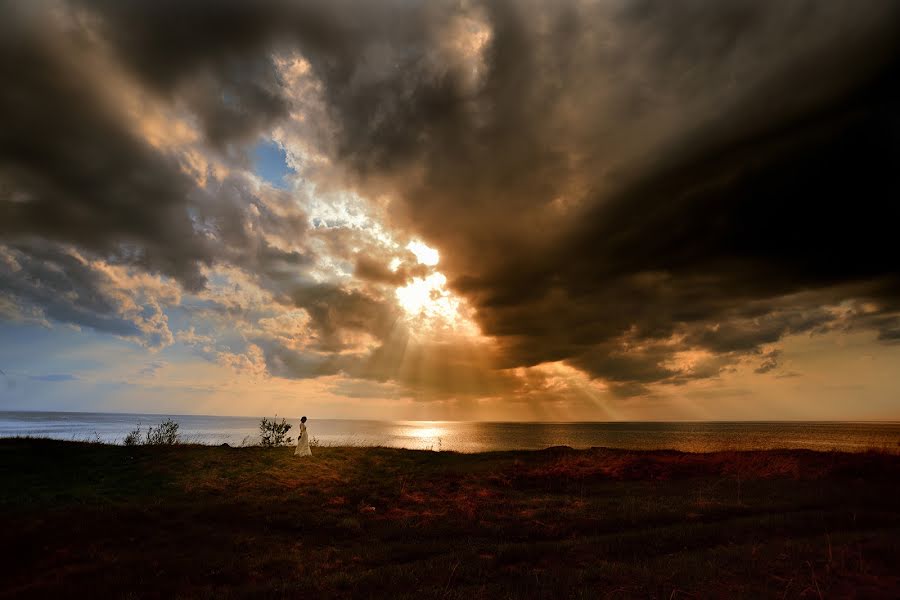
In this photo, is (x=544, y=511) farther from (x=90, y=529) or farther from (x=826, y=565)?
(x=90, y=529)

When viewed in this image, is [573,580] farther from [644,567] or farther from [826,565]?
[826,565]

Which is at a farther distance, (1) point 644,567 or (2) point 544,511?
(2) point 544,511

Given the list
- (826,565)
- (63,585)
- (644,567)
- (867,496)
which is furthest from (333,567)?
(867,496)

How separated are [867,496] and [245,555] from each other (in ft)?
87.1

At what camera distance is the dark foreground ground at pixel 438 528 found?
10008 mm

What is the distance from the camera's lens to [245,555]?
12.8m

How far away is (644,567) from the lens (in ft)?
35.3

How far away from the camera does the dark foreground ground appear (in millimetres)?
10008

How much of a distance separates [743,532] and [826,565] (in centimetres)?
393

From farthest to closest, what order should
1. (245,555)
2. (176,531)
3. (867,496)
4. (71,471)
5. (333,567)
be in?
1. (71,471)
2. (867,496)
3. (176,531)
4. (245,555)
5. (333,567)

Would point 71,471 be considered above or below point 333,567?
above

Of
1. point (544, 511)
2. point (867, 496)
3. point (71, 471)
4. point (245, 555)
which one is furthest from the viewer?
point (71, 471)

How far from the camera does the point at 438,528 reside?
15.6m

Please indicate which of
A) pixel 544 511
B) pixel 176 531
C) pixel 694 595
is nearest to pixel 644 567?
pixel 694 595
